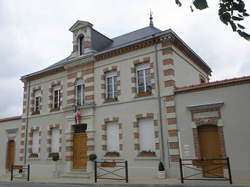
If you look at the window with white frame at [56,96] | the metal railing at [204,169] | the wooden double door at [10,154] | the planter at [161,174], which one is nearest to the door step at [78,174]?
the planter at [161,174]

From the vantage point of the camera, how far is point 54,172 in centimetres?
1327

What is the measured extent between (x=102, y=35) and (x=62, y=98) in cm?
437

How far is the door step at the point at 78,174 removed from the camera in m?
11.9

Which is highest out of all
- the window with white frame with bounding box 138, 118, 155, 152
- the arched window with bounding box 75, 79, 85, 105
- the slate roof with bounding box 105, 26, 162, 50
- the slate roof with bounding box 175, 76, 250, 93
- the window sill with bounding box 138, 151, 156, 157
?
the slate roof with bounding box 105, 26, 162, 50

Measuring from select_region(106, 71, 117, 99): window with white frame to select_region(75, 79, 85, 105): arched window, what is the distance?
1631 millimetres

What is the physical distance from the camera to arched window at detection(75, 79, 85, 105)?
44.5 ft

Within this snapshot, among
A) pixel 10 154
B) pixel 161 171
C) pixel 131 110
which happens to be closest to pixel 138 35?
pixel 131 110

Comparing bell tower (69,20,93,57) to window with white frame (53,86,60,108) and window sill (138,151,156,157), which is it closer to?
window with white frame (53,86,60,108)

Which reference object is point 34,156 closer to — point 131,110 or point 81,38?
point 131,110

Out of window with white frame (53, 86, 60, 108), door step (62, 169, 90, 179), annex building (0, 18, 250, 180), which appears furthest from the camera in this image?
window with white frame (53, 86, 60, 108)

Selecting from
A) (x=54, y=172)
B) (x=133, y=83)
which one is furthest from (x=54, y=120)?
(x=133, y=83)

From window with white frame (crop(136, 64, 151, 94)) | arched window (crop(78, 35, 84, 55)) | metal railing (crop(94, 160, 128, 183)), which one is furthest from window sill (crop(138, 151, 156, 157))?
arched window (crop(78, 35, 84, 55))

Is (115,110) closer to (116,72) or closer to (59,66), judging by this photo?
(116,72)

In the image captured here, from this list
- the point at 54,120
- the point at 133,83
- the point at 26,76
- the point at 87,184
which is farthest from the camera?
the point at 26,76
